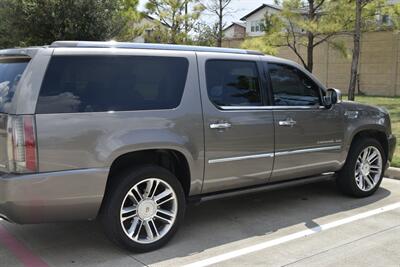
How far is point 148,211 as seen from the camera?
14.6 ft

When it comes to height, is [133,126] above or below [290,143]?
above

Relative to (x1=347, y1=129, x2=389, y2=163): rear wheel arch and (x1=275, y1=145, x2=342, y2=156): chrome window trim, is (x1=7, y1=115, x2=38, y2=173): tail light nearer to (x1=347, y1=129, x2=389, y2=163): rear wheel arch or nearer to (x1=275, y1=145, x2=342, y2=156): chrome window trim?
(x1=275, y1=145, x2=342, y2=156): chrome window trim

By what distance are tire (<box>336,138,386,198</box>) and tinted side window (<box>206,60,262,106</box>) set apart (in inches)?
68.0

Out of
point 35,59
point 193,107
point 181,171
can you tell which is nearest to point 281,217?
point 181,171

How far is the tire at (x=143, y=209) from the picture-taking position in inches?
166

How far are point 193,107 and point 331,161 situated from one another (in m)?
2.18

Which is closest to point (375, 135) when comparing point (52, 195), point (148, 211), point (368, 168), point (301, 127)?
point (368, 168)

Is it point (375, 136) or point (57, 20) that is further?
point (57, 20)

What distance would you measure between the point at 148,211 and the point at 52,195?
36.7 inches

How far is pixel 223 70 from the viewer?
500 cm

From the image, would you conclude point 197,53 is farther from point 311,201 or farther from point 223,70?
point 311,201

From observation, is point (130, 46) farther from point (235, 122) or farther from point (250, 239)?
point (250, 239)

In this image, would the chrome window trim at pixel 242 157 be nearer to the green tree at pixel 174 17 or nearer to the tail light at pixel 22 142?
the tail light at pixel 22 142

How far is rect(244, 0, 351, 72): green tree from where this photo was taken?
63.8ft
